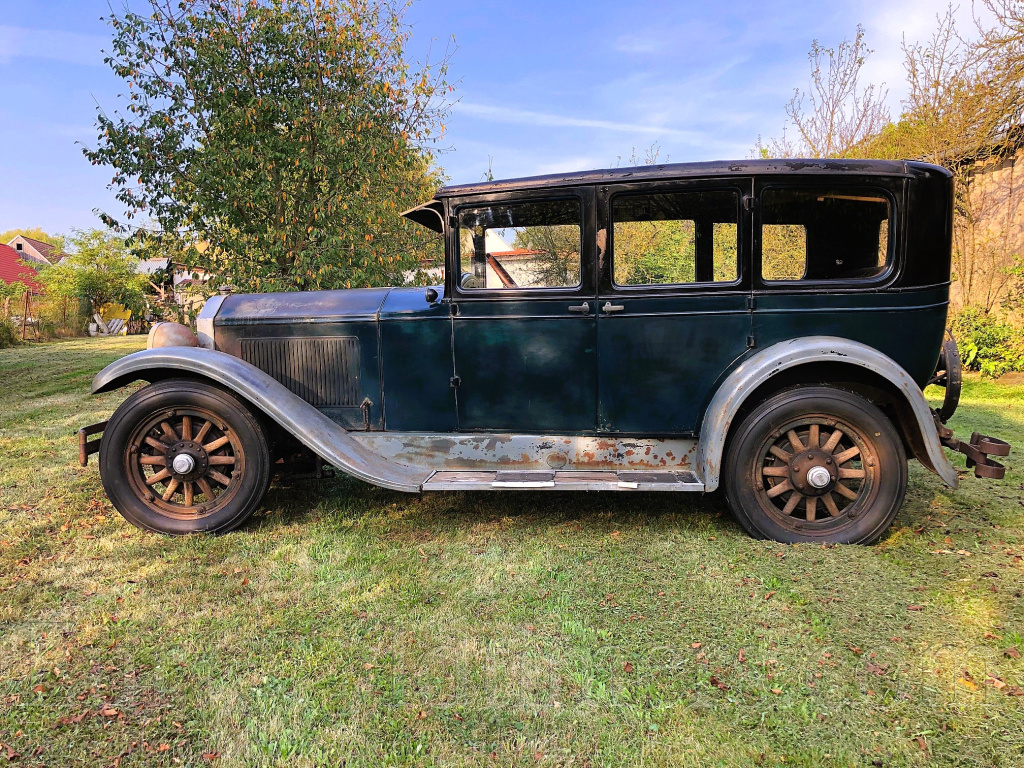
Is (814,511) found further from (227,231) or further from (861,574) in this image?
(227,231)

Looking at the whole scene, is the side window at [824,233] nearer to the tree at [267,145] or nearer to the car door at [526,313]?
the car door at [526,313]

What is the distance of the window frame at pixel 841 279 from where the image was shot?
128 inches

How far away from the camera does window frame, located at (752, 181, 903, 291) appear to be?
326cm

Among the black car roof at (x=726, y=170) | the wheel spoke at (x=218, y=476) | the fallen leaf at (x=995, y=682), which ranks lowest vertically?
the fallen leaf at (x=995, y=682)

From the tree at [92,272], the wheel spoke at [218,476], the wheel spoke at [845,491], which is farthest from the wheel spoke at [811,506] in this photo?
the tree at [92,272]

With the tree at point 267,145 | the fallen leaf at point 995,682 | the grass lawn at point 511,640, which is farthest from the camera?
the tree at point 267,145

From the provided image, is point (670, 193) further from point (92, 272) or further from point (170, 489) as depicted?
point (92, 272)

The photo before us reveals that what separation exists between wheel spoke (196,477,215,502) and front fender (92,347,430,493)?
543 mm

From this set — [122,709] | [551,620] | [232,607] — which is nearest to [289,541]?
[232,607]

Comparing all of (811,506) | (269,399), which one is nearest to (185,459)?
(269,399)

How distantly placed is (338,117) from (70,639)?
6.62 meters

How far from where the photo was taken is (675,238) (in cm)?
356

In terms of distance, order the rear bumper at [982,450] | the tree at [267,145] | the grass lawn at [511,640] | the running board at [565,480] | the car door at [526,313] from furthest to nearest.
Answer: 1. the tree at [267,145]
2. the car door at [526,313]
3. the running board at [565,480]
4. the rear bumper at [982,450]
5. the grass lawn at [511,640]

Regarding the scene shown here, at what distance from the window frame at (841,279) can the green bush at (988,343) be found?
7325mm
